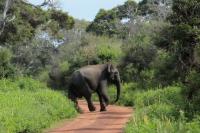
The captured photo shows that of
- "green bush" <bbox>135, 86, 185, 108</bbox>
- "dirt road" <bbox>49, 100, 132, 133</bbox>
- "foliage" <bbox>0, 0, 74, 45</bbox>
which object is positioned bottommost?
"dirt road" <bbox>49, 100, 132, 133</bbox>

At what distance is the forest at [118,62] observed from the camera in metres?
15.9

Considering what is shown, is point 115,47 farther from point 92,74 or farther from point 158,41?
point 92,74

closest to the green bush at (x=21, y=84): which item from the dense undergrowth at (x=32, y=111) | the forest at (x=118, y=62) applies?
the forest at (x=118, y=62)

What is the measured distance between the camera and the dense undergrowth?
596 inches

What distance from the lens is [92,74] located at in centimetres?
2491

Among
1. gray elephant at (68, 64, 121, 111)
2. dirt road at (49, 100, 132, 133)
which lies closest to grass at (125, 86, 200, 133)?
dirt road at (49, 100, 132, 133)

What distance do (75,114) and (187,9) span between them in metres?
7.54

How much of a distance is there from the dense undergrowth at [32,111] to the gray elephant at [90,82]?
225 cm

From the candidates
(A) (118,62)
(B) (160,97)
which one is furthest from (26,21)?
(B) (160,97)

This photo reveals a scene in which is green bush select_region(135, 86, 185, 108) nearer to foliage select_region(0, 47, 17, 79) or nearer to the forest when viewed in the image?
the forest

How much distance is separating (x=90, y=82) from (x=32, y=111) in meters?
7.70

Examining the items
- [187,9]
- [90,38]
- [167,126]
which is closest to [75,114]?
[187,9]

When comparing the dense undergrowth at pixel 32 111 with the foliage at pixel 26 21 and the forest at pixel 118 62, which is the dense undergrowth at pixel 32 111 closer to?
the forest at pixel 118 62

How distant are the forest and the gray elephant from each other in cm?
118
